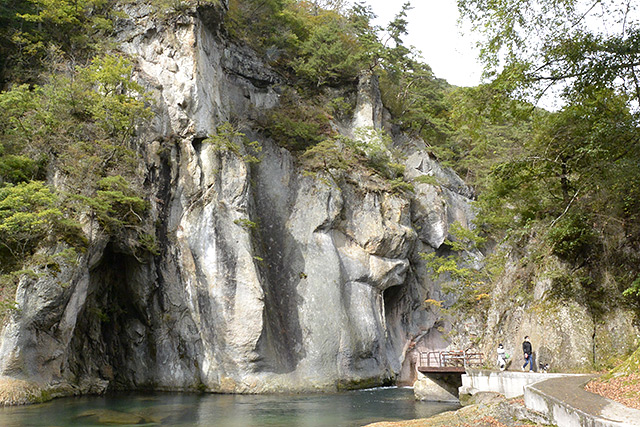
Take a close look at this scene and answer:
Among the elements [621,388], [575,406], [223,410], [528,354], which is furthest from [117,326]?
[621,388]

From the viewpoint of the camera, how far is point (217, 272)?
24438 mm

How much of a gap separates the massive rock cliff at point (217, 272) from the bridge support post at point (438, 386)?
4.04 m

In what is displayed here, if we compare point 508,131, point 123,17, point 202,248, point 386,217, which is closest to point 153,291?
point 202,248

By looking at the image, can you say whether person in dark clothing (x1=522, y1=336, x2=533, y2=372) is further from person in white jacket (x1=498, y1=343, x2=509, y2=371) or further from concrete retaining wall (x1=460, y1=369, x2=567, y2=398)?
person in white jacket (x1=498, y1=343, x2=509, y2=371)

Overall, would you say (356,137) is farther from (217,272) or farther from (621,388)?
(621,388)

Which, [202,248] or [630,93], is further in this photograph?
[202,248]

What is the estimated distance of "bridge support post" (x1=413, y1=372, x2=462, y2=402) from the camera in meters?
22.4

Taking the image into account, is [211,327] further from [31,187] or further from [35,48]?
[35,48]

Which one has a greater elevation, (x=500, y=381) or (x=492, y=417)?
(x=500, y=381)

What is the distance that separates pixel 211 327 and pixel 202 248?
4.00 meters

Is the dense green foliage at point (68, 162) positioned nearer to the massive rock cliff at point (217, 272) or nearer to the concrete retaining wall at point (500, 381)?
the massive rock cliff at point (217, 272)

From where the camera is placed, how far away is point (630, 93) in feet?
42.9

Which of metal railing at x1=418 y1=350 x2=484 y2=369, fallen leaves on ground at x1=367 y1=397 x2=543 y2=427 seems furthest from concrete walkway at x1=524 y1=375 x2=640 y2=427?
metal railing at x1=418 y1=350 x2=484 y2=369

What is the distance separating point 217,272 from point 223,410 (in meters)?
8.08
